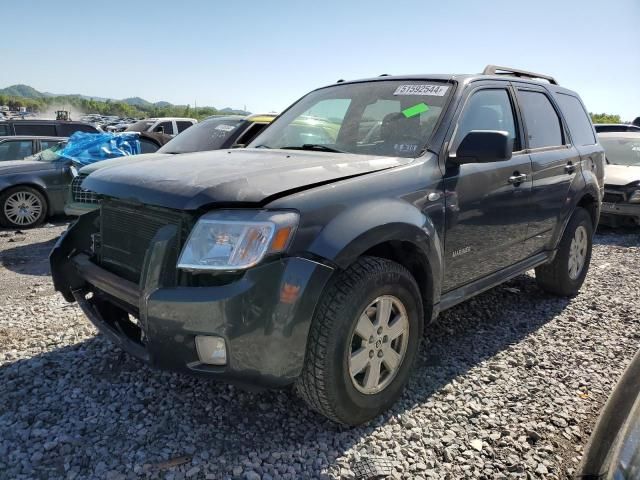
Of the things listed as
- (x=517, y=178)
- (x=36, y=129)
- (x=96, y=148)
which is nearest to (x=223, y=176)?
(x=517, y=178)

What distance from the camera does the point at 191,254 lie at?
2176mm

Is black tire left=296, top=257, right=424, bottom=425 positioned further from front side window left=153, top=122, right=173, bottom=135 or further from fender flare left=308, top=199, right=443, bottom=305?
front side window left=153, top=122, right=173, bottom=135

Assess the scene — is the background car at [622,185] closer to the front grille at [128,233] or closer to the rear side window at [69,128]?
the front grille at [128,233]

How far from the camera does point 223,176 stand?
2379 millimetres

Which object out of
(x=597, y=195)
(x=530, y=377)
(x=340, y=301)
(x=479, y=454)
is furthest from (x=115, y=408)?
(x=597, y=195)

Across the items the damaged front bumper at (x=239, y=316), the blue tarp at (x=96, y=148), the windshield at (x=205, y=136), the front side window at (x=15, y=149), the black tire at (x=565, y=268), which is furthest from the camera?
the front side window at (x=15, y=149)

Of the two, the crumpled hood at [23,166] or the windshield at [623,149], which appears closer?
the crumpled hood at [23,166]

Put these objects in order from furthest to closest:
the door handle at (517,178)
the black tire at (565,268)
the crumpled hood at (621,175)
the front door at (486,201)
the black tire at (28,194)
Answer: the black tire at (28,194), the crumpled hood at (621,175), the black tire at (565,268), the door handle at (517,178), the front door at (486,201)

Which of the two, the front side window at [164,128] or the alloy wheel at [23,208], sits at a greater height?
the front side window at [164,128]

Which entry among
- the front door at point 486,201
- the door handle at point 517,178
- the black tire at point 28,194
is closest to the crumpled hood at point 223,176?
the front door at point 486,201

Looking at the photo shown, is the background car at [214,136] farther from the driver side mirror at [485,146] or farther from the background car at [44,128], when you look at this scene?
the background car at [44,128]

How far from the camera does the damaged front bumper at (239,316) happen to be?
2.10 m

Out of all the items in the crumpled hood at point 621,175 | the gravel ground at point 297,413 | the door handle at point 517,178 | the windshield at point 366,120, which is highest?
the windshield at point 366,120

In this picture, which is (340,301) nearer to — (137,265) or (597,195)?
(137,265)
